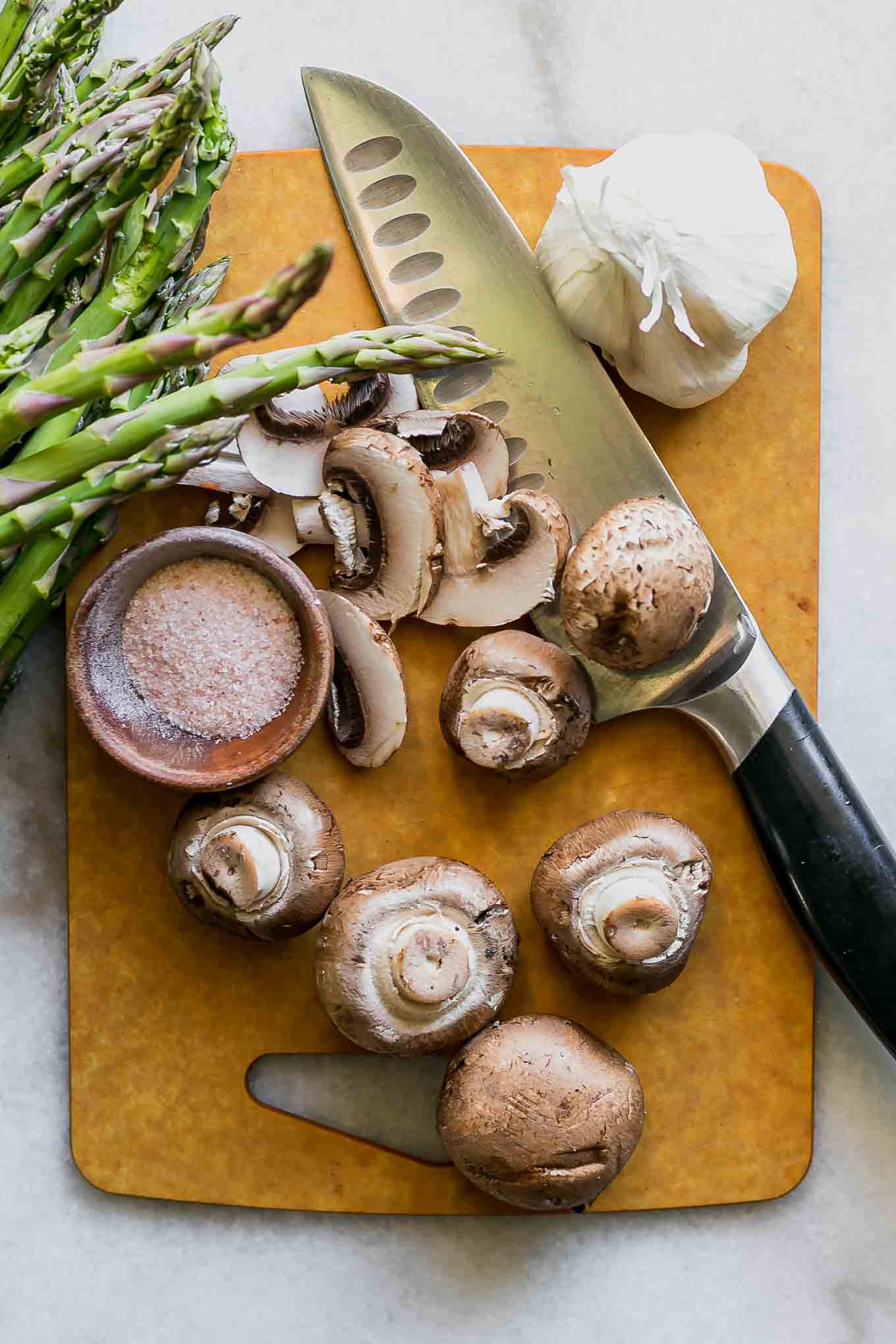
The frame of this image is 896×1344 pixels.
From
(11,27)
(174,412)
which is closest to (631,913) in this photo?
(174,412)

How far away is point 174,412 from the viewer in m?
1.72

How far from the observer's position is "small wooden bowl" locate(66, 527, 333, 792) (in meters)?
1.95

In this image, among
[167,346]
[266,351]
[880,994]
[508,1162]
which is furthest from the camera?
[266,351]

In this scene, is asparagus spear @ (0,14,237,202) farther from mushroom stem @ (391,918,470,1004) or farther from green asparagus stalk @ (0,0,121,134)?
mushroom stem @ (391,918,470,1004)

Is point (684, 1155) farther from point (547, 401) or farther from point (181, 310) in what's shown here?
point (181, 310)

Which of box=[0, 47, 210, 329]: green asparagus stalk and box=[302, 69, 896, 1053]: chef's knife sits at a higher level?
box=[0, 47, 210, 329]: green asparagus stalk

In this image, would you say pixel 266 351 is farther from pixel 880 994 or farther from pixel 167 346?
pixel 880 994

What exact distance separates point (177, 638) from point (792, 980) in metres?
1.26

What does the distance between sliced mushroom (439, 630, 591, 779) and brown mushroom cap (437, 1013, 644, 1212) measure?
456 mm

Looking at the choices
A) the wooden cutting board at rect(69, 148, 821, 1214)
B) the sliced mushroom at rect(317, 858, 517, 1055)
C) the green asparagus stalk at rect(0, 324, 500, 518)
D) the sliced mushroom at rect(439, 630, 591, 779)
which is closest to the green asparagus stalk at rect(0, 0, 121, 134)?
the wooden cutting board at rect(69, 148, 821, 1214)

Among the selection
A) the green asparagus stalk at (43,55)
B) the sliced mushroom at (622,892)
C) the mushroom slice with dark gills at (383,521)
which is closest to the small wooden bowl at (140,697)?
the mushroom slice with dark gills at (383,521)

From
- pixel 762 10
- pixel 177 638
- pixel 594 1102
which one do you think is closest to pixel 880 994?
pixel 594 1102

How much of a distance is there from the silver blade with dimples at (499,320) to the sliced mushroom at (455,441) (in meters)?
0.06

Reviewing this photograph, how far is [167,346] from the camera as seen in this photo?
4.91 feet
